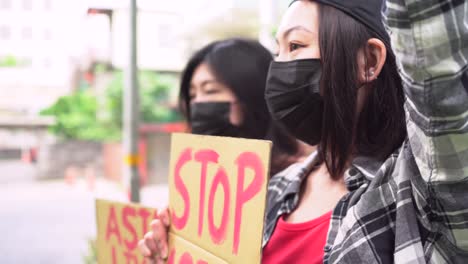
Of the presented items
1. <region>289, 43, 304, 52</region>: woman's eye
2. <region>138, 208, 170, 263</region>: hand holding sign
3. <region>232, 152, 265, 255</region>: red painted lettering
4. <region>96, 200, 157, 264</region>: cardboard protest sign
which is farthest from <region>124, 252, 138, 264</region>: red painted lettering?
<region>289, 43, 304, 52</region>: woman's eye

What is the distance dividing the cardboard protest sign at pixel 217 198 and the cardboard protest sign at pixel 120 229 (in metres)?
0.24

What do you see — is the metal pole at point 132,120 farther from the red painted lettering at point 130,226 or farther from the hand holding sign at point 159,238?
the hand holding sign at point 159,238

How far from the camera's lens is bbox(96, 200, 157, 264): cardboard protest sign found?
4.57 feet

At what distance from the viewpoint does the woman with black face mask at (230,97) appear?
1.98 m

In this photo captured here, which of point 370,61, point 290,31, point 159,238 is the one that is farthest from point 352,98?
point 159,238

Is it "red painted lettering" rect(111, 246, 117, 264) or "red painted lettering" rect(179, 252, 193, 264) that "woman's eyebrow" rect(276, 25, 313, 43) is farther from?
"red painted lettering" rect(111, 246, 117, 264)

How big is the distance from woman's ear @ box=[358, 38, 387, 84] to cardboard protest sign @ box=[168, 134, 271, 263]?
0.29 meters

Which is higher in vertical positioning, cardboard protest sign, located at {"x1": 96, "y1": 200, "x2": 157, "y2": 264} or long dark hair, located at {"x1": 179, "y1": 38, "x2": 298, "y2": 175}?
long dark hair, located at {"x1": 179, "y1": 38, "x2": 298, "y2": 175}

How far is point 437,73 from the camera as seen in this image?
750 mm

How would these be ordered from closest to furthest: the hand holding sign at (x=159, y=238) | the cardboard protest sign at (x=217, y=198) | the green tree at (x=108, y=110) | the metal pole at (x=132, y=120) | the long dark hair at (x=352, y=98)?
the cardboard protest sign at (x=217, y=198), the long dark hair at (x=352, y=98), the hand holding sign at (x=159, y=238), the metal pole at (x=132, y=120), the green tree at (x=108, y=110)

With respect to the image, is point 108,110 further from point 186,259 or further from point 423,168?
point 423,168

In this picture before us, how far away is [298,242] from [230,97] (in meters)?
0.97

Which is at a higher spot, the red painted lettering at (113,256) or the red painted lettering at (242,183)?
the red painted lettering at (242,183)

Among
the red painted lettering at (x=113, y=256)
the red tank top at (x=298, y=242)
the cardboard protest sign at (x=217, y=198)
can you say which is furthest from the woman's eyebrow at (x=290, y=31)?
the red painted lettering at (x=113, y=256)
